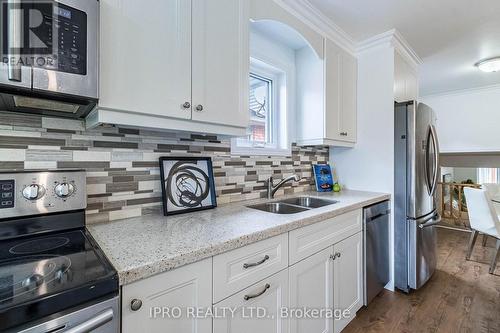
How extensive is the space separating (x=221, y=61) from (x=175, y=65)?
0.27 m

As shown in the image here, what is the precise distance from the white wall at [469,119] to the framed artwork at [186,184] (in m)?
4.44

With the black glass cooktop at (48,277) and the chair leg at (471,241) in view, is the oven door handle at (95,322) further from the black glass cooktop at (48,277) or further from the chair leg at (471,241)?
the chair leg at (471,241)

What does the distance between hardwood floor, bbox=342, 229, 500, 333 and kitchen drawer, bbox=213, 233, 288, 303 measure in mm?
1044

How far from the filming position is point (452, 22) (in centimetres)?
205

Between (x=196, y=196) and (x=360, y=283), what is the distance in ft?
4.57

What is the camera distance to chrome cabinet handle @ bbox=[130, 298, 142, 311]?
69 centimetres

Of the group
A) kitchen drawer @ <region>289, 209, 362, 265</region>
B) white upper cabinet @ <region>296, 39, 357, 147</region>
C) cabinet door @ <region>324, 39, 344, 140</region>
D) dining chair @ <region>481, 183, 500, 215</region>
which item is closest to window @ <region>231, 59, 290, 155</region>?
white upper cabinet @ <region>296, 39, 357, 147</region>

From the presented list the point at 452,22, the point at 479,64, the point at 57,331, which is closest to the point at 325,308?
the point at 57,331

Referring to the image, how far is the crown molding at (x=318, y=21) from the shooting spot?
177cm

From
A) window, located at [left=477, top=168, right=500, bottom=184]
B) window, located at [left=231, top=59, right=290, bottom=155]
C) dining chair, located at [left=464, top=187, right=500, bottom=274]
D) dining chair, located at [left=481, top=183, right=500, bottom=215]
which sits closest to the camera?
window, located at [left=231, top=59, right=290, bottom=155]

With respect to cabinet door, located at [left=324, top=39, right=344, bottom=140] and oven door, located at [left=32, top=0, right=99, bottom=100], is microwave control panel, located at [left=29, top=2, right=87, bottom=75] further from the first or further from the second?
cabinet door, located at [left=324, top=39, right=344, bottom=140]

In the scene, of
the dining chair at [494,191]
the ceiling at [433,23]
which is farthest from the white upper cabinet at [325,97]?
the dining chair at [494,191]

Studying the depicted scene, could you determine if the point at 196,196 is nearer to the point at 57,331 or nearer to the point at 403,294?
the point at 57,331

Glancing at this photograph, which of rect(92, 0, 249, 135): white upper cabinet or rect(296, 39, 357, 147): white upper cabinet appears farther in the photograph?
rect(296, 39, 357, 147): white upper cabinet
